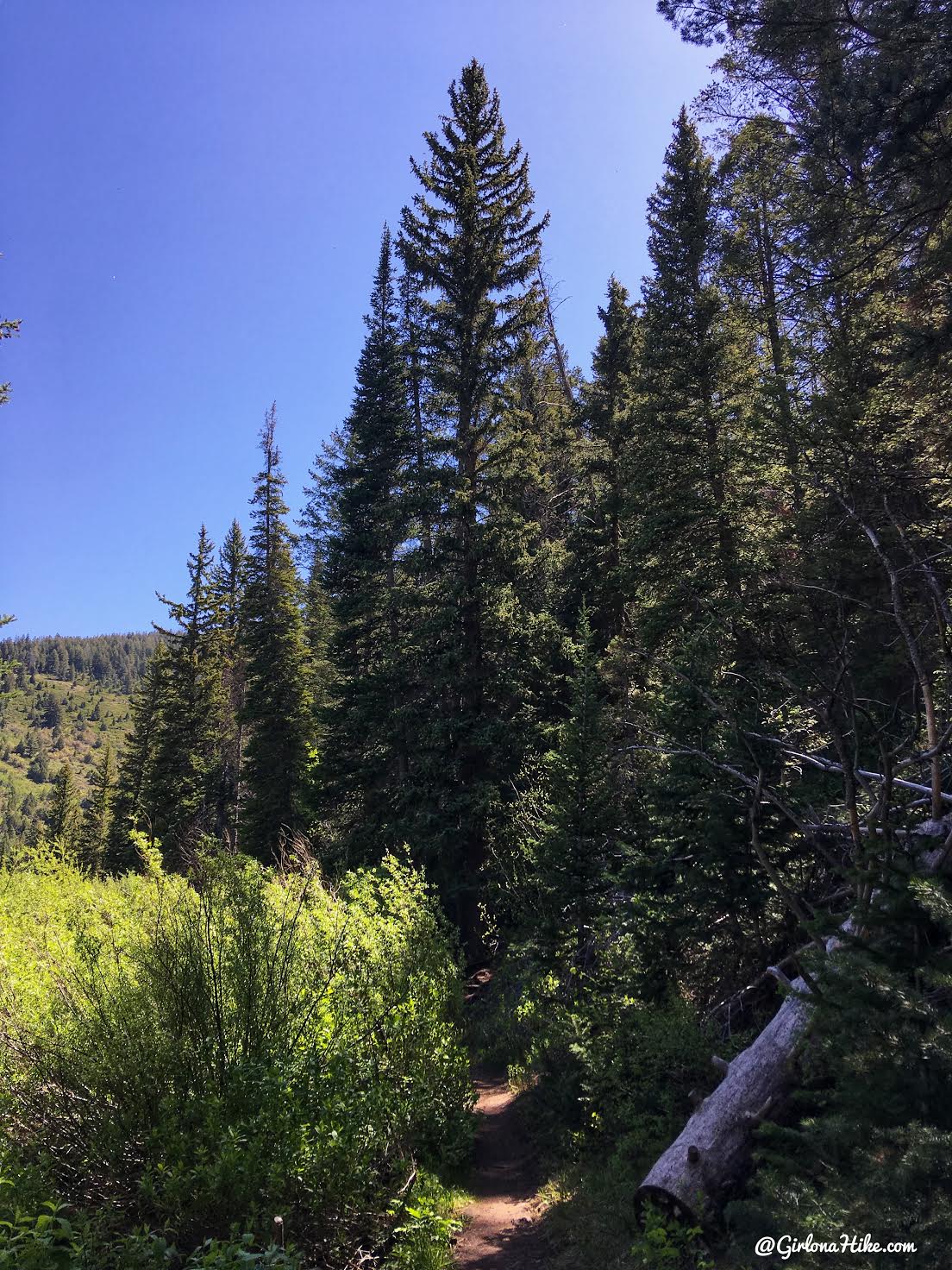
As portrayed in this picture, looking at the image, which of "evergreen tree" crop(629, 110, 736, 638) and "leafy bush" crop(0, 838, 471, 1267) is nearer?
"leafy bush" crop(0, 838, 471, 1267)

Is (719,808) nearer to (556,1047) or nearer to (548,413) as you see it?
(556,1047)

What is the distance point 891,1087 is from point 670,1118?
4.55m

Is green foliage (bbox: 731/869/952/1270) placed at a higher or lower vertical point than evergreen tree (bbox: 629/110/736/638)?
lower

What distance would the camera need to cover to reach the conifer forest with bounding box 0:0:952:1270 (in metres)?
4.04

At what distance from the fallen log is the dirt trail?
1.79m

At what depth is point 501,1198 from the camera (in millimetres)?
7699

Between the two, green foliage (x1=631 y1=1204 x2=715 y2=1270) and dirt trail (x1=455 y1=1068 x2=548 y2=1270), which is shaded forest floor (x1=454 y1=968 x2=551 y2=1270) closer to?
dirt trail (x1=455 y1=1068 x2=548 y2=1270)

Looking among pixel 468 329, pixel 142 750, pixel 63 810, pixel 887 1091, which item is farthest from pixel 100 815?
pixel 887 1091

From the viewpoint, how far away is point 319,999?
572cm

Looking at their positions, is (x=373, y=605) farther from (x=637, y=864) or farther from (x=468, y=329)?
(x=637, y=864)

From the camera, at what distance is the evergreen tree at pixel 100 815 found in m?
35.5

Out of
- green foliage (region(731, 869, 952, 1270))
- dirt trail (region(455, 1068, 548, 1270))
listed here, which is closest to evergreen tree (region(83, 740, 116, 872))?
dirt trail (region(455, 1068, 548, 1270))

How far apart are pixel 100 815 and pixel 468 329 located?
38113 mm

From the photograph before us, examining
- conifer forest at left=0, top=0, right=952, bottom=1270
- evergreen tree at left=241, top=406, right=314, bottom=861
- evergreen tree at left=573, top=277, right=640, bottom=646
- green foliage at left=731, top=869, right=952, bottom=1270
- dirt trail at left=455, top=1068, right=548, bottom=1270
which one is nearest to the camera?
green foliage at left=731, top=869, right=952, bottom=1270
